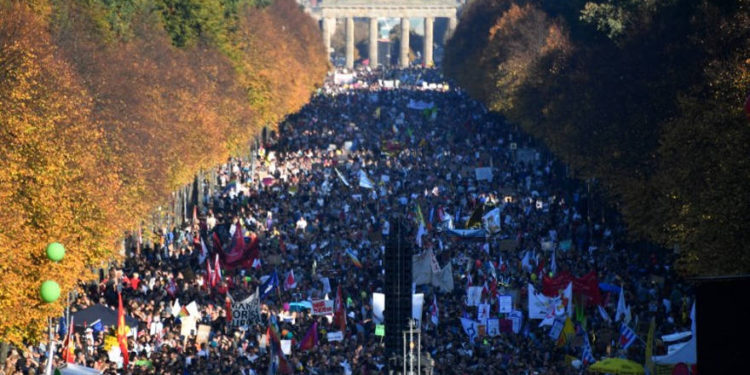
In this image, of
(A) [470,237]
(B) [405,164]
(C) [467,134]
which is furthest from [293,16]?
(A) [470,237]

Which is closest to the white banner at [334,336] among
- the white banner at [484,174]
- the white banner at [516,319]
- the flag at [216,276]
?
the white banner at [516,319]

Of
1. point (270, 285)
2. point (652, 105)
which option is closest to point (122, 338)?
point (270, 285)

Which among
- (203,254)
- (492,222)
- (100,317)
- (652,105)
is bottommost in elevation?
(100,317)

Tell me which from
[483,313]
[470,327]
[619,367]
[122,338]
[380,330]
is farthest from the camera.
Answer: [483,313]

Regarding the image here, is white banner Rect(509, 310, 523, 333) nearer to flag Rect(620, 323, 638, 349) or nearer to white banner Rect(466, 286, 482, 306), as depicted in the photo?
white banner Rect(466, 286, 482, 306)

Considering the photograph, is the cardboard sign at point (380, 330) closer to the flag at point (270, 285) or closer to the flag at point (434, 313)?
the flag at point (434, 313)

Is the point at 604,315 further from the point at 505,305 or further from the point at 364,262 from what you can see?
the point at 364,262

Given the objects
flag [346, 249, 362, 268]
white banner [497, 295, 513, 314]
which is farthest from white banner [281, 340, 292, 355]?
flag [346, 249, 362, 268]
